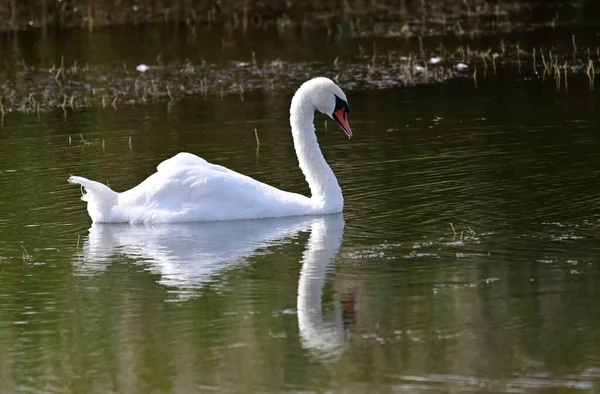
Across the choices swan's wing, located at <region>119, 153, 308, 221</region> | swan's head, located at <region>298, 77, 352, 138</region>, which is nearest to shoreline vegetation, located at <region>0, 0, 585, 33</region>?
swan's head, located at <region>298, 77, 352, 138</region>

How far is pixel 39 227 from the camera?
11.4 meters

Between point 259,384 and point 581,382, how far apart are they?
1.58 metres

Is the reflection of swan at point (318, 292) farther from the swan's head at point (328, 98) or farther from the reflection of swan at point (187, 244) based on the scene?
the swan's head at point (328, 98)

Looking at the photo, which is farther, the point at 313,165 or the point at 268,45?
the point at 268,45

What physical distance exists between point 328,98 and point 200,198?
1513mm

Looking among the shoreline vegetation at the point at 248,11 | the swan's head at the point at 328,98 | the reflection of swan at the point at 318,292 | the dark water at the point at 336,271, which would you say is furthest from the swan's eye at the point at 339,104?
the shoreline vegetation at the point at 248,11

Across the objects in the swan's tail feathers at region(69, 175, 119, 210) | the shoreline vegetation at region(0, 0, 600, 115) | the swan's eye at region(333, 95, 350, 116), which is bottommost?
the shoreline vegetation at region(0, 0, 600, 115)

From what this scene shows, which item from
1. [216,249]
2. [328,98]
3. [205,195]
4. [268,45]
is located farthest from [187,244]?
[268,45]

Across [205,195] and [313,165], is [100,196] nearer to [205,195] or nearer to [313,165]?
[205,195]

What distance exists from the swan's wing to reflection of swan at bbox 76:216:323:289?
9 centimetres

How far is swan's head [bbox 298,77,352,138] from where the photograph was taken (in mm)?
12070

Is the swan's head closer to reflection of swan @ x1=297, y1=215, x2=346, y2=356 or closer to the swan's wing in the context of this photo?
the swan's wing

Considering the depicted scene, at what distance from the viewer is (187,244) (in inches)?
421

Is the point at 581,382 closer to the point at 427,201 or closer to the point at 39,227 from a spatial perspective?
the point at 427,201
